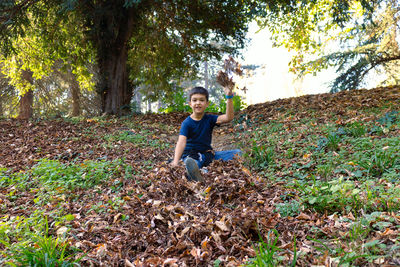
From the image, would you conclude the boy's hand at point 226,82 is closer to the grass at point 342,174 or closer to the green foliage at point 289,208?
the grass at point 342,174

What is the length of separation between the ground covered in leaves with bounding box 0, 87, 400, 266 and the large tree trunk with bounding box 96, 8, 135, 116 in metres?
4.18

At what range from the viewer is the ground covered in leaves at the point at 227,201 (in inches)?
90.0

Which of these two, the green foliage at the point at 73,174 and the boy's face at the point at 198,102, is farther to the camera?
the boy's face at the point at 198,102

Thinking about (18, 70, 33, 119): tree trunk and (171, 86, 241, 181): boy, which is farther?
(18, 70, 33, 119): tree trunk

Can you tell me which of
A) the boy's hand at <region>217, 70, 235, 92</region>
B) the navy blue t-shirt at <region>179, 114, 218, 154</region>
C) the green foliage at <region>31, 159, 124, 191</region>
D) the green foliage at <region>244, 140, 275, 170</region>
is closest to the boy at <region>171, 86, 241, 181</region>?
the navy blue t-shirt at <region>179, 114, 218, 154</region>

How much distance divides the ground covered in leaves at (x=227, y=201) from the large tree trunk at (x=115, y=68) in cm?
418

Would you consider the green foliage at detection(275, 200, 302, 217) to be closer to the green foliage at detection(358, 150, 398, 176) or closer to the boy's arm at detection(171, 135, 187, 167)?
the green foliage at detection(358, 150, 398, 176)

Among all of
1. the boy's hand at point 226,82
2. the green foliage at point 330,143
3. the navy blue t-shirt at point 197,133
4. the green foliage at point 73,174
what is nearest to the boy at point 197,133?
the navy blue t-shirt at point 197,133

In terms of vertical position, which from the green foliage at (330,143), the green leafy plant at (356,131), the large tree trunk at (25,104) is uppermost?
the large tree trunk at (25,104)

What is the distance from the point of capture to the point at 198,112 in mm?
4480

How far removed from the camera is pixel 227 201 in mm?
3299

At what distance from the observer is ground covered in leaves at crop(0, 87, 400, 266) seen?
2.29 m

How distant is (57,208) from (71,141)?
3.58 meters

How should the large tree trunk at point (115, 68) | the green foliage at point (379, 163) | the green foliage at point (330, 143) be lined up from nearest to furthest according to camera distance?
the green foliage at point (379, 163) → the green foliage at point (330, 143) → the large tree trunk at point (115, 68)
